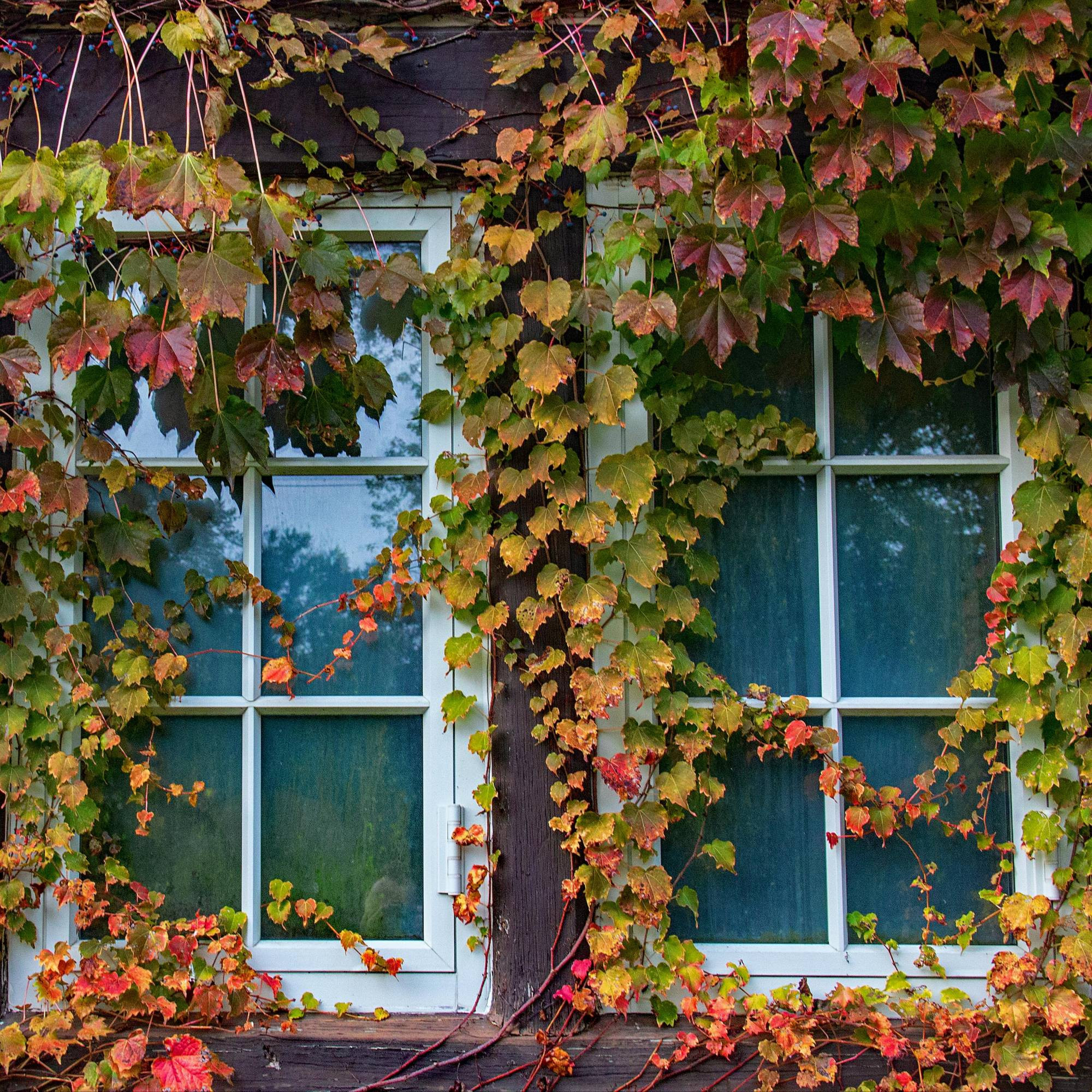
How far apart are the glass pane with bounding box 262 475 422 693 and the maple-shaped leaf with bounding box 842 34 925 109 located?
1.07 meters

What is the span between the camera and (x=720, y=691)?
170cm

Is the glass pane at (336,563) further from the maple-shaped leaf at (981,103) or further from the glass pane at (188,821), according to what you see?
the maple-shaped leaf at (981,103)

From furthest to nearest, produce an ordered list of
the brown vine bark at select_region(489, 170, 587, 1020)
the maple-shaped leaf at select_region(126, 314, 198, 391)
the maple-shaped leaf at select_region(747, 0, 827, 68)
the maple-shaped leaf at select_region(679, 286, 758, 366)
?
the brown vine bark at select_region(489, 170, 587, 1020), the maple-shaped leaf at select_region(679, 286, 758, 366), the maple-shaped leaf at select_region(126, 314, 198, 391), the maple-shaped leaf at select_region(747, 0, 827, 68)

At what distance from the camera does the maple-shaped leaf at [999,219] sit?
5.07 ft

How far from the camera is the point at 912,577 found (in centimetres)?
179

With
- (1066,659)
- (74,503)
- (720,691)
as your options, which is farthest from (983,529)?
(74,503)

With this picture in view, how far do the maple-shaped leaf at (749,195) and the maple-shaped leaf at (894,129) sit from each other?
17 cm

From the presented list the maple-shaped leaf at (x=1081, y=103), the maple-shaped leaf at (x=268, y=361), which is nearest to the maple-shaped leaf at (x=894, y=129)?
the maple-shaped leaf at (x=1081, y=103)

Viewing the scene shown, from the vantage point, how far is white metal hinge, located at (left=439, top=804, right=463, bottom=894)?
169 cm

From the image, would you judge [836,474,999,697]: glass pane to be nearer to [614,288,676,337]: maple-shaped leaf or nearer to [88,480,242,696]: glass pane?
[614,288,676,337]: maple-shaped leaf

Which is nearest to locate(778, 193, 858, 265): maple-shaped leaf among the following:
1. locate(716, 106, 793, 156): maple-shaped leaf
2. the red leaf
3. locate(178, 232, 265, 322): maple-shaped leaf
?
locate(716, 106, 793, 156): maple-shaped leaf

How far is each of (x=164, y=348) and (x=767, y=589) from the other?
124 centimetres

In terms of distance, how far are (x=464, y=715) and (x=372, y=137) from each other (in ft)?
3.90

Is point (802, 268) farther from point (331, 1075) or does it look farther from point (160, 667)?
point (331, 1075)
